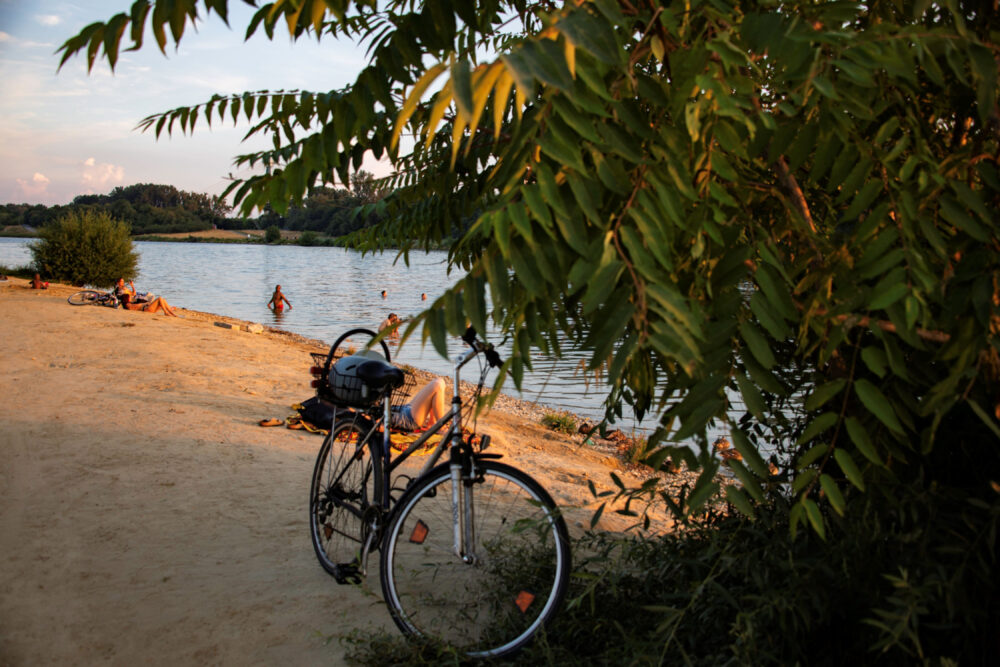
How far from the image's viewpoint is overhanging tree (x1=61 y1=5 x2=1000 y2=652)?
157 cm

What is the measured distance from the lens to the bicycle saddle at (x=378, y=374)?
3.94 meters

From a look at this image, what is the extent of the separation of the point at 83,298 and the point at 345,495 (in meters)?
19.6

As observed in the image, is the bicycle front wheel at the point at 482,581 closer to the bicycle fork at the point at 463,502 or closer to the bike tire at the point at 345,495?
the bicycle fork at the point at 463,502

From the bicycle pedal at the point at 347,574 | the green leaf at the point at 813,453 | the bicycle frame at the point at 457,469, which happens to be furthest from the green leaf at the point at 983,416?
the bicycle pedal at the point at 347,574

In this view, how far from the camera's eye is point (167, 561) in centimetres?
462

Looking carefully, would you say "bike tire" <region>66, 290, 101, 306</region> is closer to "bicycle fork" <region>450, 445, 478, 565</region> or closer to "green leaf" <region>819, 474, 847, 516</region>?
"bicycle fork" <region>450, 445, 478, 565</region>

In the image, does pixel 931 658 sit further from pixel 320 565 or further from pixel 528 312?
pixel 320 565

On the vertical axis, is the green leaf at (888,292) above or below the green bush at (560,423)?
above

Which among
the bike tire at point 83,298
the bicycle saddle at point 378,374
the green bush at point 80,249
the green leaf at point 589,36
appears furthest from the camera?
the green bush at point 80,249

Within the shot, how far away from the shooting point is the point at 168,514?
5488 millimetres

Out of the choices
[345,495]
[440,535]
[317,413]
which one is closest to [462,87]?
[345,495]

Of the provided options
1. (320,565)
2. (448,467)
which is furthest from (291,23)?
(320,565)

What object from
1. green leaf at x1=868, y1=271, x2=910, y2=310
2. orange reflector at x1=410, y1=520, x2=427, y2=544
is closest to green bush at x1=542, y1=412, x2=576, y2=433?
orange reflector at x1=410, y1=520, x2=427, y2=544

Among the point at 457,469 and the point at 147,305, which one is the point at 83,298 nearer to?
the point at 147,305
